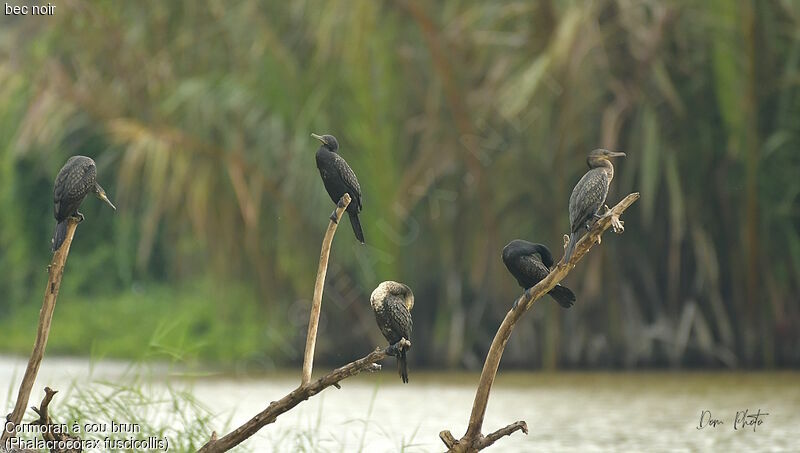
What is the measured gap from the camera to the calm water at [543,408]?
248 inches

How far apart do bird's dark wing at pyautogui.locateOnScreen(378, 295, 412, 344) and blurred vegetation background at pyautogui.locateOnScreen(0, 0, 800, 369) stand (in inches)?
189

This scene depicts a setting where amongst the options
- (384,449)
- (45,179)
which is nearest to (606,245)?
(384,449)

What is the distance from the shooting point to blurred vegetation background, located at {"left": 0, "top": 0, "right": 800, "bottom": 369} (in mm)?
8844

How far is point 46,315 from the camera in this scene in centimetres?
415

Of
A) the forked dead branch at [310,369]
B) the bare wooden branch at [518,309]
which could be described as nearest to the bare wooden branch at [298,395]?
the forked dead branch at [310,369]

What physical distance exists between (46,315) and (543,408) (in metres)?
3.78

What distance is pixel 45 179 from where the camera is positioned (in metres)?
13.7

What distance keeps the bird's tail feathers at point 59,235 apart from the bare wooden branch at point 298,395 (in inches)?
28.3

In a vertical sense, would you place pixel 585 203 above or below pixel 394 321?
above

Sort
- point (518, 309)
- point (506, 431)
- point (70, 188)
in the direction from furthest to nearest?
point (70, 188)
point (506, 431)
point (518, 309)

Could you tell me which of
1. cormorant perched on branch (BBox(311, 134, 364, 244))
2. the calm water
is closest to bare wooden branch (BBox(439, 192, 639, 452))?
cormorant perched on branch (BBox(311, 134, 364, 244))
